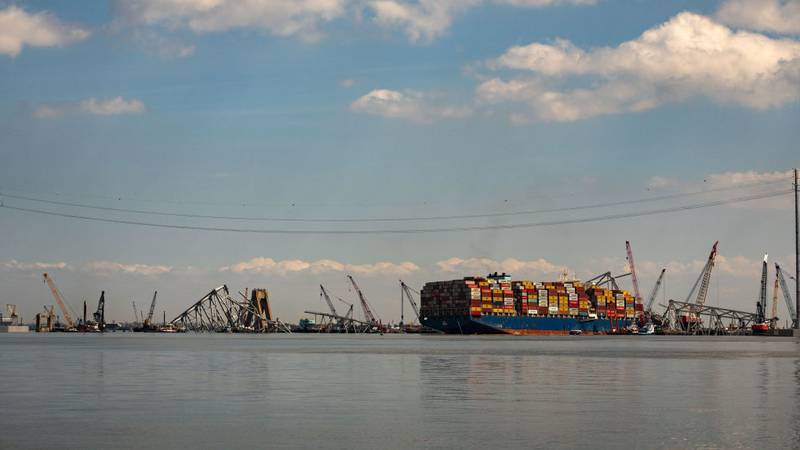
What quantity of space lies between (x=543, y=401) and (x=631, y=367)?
41.7 metres

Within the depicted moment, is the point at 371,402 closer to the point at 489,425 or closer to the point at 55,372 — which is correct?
the point at 489,425

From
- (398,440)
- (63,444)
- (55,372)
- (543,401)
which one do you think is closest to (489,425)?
(398,440)

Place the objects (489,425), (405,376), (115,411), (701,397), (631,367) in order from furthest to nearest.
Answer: (631,367), (405,376), (701,397), (115,411), (489,425)

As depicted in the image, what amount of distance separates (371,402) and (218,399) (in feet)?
27.3

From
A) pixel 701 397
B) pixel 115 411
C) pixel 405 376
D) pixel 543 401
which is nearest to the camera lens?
pixel 115 411

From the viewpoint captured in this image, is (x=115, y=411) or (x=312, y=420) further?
(x=115, y=411)

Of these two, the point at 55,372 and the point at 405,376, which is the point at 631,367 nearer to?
the point at 405,376

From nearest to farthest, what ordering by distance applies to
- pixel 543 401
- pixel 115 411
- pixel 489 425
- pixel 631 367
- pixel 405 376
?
pixel 489 425 < pixel 115 411 < pixel 543 401 < pixel 405 376 < pixel 631 367

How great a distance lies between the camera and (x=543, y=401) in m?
49.7

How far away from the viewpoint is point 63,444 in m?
33.5

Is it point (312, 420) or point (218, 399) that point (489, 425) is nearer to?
point (312, 420)

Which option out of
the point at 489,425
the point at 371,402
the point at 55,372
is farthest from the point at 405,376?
the point at 489,425

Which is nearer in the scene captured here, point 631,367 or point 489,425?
point 489,425

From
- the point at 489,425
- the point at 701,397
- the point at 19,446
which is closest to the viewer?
the point at 19,446
